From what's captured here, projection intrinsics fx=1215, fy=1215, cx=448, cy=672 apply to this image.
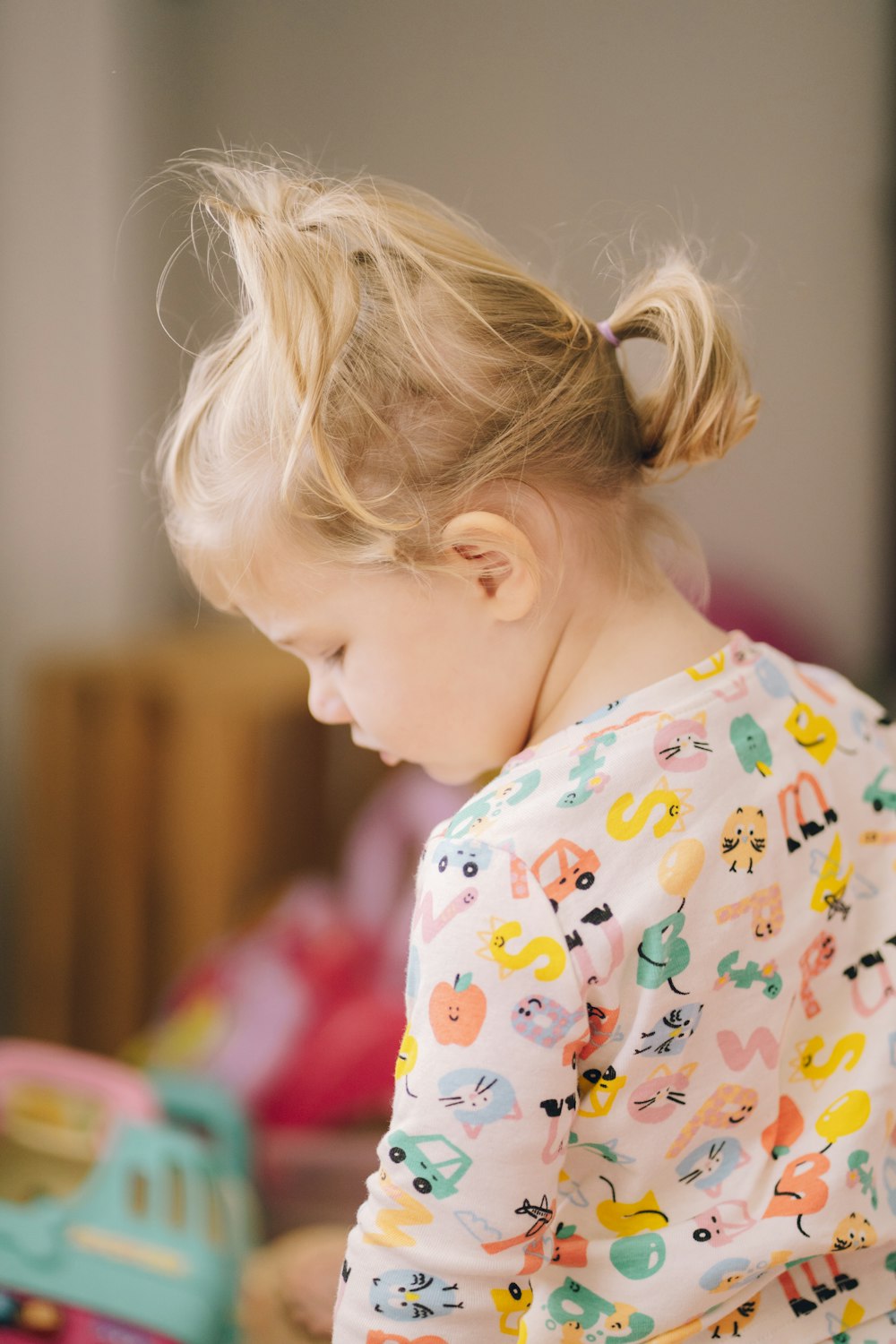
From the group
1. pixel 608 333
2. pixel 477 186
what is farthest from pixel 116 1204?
pixel 477 186

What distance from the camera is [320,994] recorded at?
128 centimetres

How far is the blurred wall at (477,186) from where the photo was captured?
123 cm

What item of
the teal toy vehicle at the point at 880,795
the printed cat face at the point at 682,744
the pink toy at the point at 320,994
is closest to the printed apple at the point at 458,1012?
the printed cat face at the point at 682,744

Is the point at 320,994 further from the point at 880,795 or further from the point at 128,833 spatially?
the point at 880,795

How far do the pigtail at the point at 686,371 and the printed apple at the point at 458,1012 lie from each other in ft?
0.95

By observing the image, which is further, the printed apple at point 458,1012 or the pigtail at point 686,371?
the pigtail at point 686,371

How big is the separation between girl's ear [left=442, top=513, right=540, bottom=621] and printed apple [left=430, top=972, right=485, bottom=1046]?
18cm

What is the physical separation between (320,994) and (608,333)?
0.87 metres

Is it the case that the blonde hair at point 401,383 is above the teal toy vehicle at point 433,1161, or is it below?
above

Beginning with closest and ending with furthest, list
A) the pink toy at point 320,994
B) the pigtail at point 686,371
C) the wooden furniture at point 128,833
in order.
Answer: the pigtail at point 686,371 < the pink toy at point 320,994 < the wooden furniture at point 128,833

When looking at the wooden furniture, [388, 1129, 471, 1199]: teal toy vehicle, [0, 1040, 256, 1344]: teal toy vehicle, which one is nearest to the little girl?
[388, 1129, 471, 1199]: teal toy vehicle

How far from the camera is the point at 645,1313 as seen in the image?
53cm

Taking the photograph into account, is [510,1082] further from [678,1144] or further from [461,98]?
[461,98]

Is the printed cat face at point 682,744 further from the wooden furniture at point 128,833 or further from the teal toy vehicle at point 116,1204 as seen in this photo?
the wooden furniture at point 128,833
